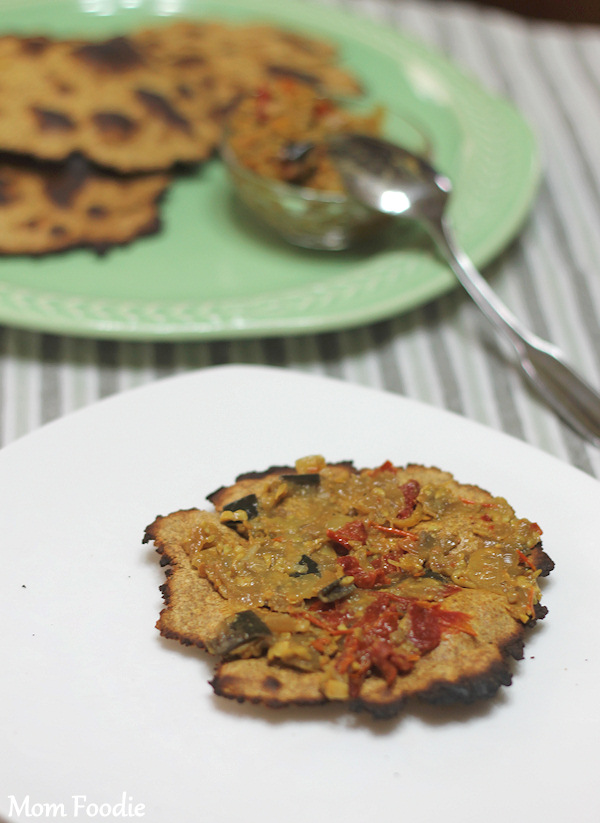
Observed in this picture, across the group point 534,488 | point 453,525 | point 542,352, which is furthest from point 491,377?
point 453,525

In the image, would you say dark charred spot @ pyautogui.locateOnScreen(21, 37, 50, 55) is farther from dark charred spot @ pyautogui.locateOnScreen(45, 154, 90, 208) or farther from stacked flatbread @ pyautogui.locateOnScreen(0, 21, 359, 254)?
dark charred spot @ pyautogui.locateOnScreen(45, 154, 90, 208)

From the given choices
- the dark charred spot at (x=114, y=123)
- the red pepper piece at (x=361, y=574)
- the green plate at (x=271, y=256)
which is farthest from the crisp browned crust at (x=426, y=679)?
the dark charred spot at (x=114, y=123)

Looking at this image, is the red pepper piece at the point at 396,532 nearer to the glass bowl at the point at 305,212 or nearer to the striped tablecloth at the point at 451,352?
the striped tablecloth at the point at 451,352

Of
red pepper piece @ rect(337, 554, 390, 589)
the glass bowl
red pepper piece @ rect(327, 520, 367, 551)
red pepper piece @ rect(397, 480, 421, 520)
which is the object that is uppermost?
the glass bowl

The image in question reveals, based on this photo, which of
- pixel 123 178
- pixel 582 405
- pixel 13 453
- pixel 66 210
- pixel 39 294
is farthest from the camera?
pixel 123 178

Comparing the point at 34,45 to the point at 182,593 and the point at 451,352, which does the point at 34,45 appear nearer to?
the point at 451,352

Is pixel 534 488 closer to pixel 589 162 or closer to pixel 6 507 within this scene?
pixel 6 507

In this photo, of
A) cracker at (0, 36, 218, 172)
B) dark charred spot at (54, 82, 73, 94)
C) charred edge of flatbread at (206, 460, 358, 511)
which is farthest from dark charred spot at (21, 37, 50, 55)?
charred edge of flatbread at (206, 460, 358, 511)
